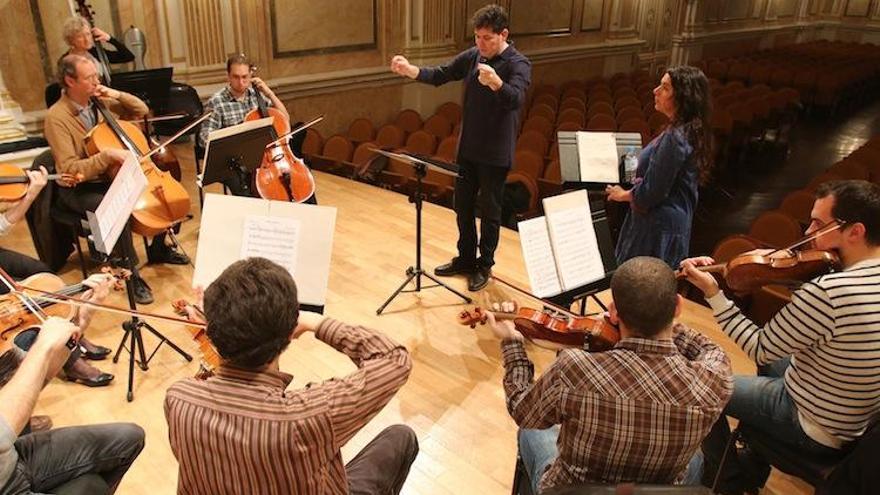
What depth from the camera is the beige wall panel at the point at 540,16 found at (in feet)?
31.2

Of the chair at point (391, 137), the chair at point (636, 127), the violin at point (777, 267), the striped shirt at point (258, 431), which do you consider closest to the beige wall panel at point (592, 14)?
the chair at point (636, 127)

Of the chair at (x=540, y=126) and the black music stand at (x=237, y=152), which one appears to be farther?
the chair at (x=540, y=126)

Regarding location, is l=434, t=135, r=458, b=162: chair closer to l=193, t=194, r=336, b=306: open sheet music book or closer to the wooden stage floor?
the wooden stage floor

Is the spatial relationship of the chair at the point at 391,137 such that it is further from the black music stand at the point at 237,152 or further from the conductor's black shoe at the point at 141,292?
the conductor's black shoe at the point at 141,292

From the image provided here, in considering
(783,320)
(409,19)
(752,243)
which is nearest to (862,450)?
(783,320)

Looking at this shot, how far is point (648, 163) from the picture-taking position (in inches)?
114

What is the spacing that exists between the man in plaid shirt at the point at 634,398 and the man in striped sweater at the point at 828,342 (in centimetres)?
48

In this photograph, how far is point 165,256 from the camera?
4113mm

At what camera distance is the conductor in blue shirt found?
10.7 feet

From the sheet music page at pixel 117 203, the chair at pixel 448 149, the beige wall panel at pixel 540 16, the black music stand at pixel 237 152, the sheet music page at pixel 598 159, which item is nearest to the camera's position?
the sheet music page at pixel 117 203

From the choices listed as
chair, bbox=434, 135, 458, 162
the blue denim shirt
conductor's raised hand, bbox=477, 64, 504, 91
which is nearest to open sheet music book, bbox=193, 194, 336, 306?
conductor's raised hand, bbox=477, 64, 504, 91

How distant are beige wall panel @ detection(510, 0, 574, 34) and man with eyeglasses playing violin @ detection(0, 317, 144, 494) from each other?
8.73 meters

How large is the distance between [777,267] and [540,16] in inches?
338

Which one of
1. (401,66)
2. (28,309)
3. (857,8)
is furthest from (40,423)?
(857,8)
